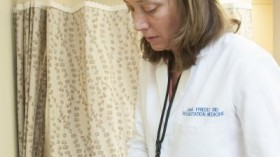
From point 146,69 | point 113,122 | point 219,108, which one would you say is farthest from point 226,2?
point 219,108

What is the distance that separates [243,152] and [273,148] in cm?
8

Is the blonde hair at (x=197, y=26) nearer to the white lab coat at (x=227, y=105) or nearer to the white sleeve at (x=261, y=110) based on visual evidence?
the white lab coat at (x=227, y=105)

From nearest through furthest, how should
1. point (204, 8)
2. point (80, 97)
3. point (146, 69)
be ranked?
point (204, 8)
point (146, 69)
point (80, 97)

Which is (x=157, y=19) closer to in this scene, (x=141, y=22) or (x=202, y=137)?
(x=141, y=22)

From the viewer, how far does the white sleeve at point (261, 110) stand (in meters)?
0.79

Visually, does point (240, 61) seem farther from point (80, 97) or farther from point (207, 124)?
point (80, 97)

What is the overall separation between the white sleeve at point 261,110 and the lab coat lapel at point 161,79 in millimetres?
308

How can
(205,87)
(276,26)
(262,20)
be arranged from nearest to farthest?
(205,87), (276,26), (262,20)

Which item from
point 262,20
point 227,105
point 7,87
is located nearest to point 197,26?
point 227,105

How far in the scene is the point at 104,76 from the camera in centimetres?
168

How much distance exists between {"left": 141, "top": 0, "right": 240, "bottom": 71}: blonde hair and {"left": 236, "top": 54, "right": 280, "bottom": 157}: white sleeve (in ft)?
0.52

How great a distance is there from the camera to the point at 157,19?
0.97m

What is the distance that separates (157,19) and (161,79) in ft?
0.71

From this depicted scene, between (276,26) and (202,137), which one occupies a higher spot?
(276,26)
